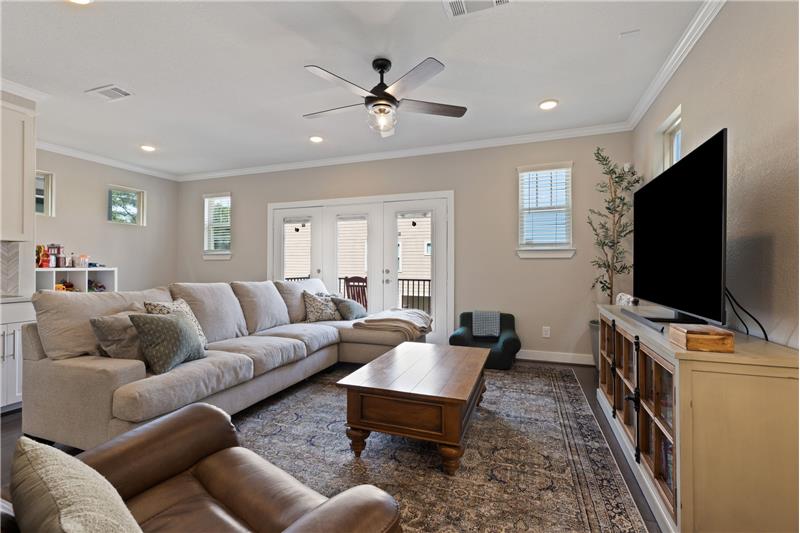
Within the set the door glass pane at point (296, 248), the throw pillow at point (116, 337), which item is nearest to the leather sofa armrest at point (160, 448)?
the throw pillow at point (116, 337)

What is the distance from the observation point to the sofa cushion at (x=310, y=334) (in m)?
3.45

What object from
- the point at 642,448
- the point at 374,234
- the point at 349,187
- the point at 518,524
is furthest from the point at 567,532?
the point at 349,187

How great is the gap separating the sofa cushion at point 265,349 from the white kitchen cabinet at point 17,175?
2055 millimetres

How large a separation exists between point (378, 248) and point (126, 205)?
4.07 m

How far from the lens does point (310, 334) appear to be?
11.6 ft

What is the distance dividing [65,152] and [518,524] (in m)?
6.59

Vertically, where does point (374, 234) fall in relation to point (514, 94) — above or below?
below

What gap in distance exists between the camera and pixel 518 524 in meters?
1.63

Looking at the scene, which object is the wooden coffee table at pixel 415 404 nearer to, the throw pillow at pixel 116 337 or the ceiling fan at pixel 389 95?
the throw pillow at pixel 116 337

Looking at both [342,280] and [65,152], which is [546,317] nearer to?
[342,280]

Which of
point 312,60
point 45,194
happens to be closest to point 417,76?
point 312,60

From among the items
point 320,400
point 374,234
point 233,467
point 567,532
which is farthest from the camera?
point 374,234

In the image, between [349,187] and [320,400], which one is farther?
[349,187]

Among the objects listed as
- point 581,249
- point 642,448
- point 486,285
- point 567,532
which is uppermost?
point 581,249
